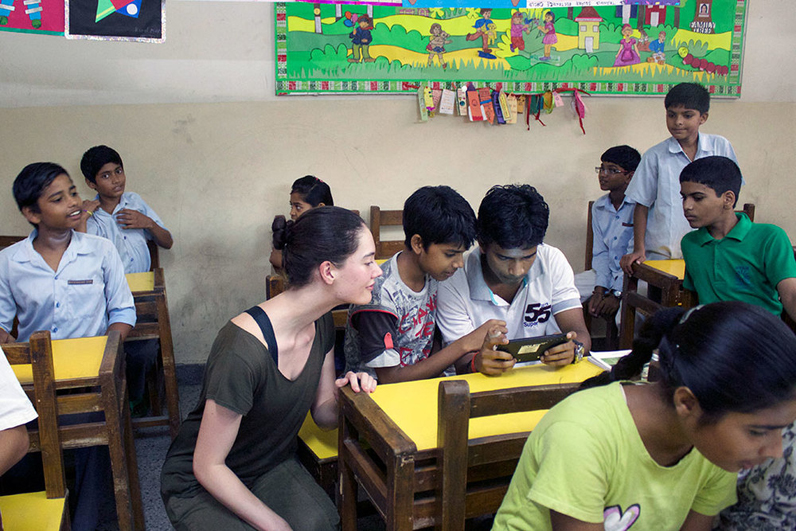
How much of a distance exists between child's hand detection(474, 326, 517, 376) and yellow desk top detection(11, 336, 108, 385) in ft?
3.30

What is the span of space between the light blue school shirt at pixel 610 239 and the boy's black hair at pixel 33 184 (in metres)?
2.56

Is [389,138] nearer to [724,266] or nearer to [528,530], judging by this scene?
[724,266]

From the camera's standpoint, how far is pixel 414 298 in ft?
6.25

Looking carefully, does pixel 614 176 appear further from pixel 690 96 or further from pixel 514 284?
pixel 514 284

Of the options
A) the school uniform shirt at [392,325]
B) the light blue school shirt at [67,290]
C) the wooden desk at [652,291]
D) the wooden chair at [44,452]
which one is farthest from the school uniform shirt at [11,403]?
the wooden desk at [652,291]

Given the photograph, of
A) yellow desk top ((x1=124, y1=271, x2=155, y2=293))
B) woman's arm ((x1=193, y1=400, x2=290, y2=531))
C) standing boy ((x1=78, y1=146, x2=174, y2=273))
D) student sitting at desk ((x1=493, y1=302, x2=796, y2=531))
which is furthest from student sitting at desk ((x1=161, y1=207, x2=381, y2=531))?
standing boy ((x1=78, y1=146, x2=174, y2=273))

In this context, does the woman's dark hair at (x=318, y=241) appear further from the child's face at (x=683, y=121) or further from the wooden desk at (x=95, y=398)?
the child's face at (x=683, y=121)

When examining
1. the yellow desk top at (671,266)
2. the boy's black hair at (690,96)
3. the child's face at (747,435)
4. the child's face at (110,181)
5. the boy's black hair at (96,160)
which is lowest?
the yellow desk top at (671,266)

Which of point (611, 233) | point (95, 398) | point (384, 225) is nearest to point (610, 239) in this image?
point (611, 233)

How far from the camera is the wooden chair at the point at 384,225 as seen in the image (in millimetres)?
3352

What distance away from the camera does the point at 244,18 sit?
3268 mm

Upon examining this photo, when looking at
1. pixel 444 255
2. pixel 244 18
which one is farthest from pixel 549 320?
pixel 244 18

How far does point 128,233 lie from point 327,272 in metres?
1.97

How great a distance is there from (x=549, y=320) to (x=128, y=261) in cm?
206
